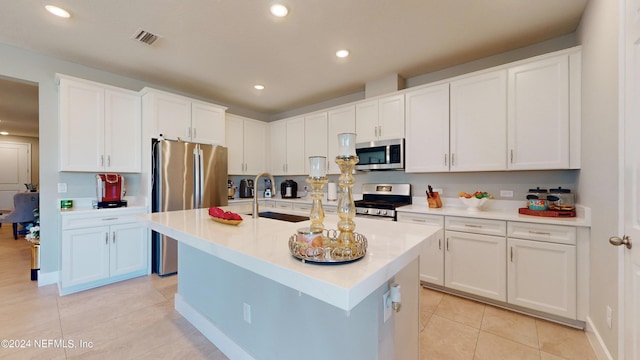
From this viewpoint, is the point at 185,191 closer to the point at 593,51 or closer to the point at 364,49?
the point at 364,49

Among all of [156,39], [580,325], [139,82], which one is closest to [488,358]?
[580,325]

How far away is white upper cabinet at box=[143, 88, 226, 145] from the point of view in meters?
3.29

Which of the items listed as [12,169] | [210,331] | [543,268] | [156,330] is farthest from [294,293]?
[12,169]

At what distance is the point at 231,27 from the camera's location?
236cm

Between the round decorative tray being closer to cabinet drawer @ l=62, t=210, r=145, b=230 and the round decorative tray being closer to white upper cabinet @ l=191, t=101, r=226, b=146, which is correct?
cabinet drawer @ l=62, t=210, r=145, b=230

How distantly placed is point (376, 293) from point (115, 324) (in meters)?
2.37

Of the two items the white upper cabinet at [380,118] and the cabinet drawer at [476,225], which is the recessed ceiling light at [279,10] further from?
the cabinet drawer at [476,225]

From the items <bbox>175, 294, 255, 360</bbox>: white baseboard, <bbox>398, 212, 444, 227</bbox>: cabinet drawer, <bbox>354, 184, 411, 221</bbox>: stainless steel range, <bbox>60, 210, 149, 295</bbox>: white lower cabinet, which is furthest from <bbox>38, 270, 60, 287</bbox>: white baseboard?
<bbox>398, 212, 444, 227</bbox>: cabinet drawer

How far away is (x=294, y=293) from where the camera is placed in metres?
1.33

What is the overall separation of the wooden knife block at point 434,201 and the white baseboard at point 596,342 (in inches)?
59.2

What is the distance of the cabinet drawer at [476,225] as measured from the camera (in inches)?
91.9

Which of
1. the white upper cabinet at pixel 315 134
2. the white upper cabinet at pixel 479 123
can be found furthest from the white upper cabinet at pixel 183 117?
the white upper cabinet at pixel 479 123

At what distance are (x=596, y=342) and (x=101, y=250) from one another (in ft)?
15.1

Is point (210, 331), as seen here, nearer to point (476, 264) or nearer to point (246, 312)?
point (246, 312)
